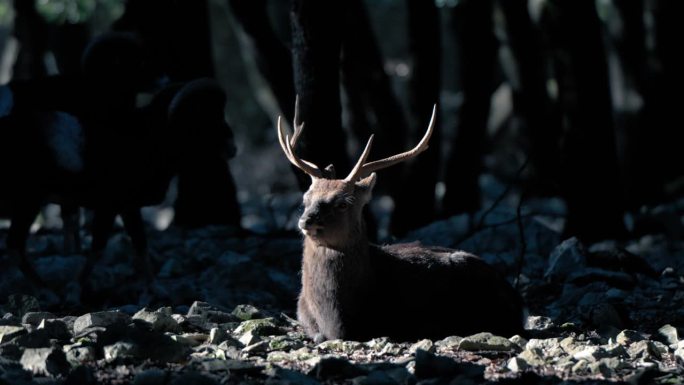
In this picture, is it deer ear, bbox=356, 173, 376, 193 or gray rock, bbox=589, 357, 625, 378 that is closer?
gray rock, bbox=589, 357, 625, 378

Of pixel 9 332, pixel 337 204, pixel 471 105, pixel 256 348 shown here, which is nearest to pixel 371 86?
pixel 471 105

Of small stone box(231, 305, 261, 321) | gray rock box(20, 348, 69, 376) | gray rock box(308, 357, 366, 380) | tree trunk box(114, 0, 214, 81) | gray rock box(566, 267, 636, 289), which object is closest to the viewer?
gray rock box(20, 348, 69, 376)

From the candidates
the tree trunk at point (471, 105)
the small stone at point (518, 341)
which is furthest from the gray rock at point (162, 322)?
the tree trunk at point (471, 105)

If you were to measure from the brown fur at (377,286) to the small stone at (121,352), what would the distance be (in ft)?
4.79

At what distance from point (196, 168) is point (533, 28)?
17.7 ft

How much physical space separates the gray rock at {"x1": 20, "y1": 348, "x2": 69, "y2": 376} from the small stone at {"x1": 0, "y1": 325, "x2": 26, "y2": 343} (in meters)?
0.62

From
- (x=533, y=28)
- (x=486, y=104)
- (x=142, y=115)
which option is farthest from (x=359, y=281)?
(x=533, y=28)

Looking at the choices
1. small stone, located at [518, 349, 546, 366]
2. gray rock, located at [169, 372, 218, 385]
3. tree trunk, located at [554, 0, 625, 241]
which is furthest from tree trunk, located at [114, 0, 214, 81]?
gray rock, located at [169, 372, 218, 385]

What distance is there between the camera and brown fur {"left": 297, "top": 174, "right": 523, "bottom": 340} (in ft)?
26.6

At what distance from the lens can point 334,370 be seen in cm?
678

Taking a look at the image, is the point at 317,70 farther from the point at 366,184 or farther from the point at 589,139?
the point at 589,139

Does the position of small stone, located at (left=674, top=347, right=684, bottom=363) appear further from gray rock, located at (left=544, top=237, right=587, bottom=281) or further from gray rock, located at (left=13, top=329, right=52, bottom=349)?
gray rock, located at (left=13, top=329, right=52, bottom=349)

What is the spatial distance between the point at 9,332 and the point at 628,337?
3904mm

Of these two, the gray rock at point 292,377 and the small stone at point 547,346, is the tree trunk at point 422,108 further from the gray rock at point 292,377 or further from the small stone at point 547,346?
the gray rock at point 292,377
